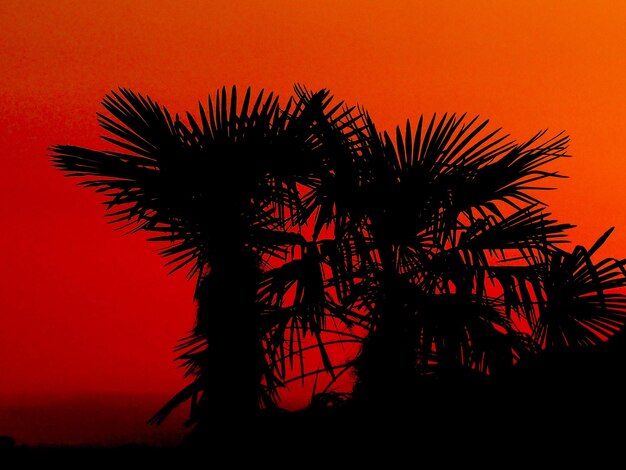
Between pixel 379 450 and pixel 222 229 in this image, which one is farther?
pixel 222 229

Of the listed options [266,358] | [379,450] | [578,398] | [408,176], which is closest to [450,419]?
[379,450]

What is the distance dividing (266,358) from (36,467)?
6.55 feet

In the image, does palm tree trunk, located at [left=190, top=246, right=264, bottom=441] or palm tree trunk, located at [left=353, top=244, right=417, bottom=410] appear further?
palm tree trunk, located at [left=190, top=246, right=264, bottom=441]

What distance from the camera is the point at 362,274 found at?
22.0 feet

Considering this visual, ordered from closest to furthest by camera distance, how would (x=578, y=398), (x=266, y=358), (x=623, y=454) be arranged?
1. (x=623, y=454)
2. (x=578, y=398)
3. (x=266, y=358)

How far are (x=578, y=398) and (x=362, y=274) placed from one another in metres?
3.18

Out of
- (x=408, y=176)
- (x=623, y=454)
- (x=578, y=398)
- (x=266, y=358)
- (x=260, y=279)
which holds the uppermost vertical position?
(x=408, y=176)

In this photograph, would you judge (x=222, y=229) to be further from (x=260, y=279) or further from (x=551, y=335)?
(x=551, y=335)

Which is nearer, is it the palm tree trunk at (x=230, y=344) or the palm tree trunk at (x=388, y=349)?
the palm tree trunk at (x=388, y=349)

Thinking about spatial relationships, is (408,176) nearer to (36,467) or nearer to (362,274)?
(362,274)

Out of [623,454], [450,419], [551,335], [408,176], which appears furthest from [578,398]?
[408,176]

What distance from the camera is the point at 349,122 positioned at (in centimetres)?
740

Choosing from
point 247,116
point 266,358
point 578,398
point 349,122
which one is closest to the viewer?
point 578,398

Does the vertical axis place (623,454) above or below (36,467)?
below
